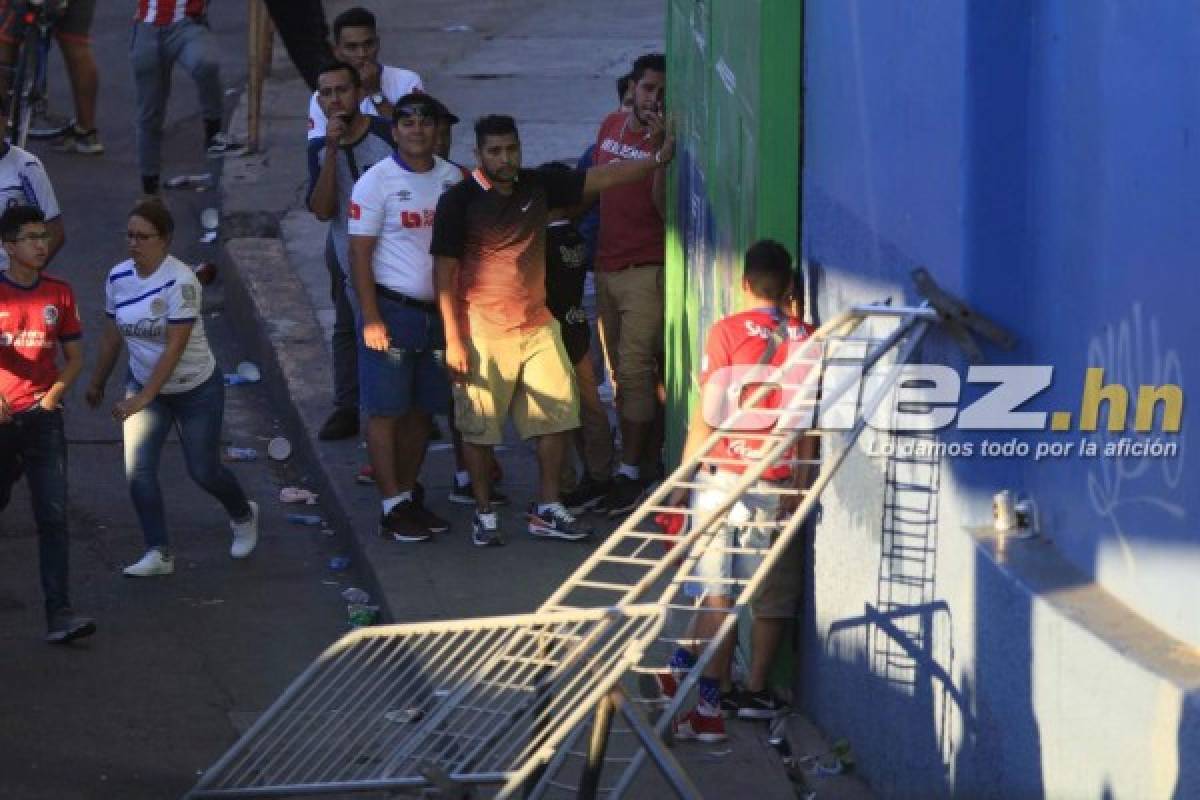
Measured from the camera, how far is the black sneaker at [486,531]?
9.49 m

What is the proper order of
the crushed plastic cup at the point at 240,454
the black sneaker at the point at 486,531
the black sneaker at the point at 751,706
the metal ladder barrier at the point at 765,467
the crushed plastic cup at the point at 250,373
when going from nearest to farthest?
1. the metal ladder barrier at the point at 765,467
2. the black sneaker at the point at 751,706
3. the black sneaker at the point at 486,531
4. the crushed plastic cup at the point at 240,454
5. the crushed plastic cup at the point at 250,373

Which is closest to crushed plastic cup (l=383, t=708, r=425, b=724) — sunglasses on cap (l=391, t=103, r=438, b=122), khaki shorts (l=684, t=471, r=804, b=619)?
khaki shorts (l=684, t=471, r=804, b=619)

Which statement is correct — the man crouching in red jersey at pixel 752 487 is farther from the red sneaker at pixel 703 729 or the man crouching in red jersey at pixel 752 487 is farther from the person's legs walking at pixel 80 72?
the person's legs walking at pixel 80 72

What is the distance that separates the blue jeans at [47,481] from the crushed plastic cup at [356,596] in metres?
1.23

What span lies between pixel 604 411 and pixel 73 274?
15.9 feet

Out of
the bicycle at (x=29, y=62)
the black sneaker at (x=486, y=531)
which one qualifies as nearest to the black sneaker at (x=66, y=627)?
the black sneaker at (x=486, y=531)

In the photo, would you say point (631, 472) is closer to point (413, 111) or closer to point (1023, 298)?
point (413, 111)

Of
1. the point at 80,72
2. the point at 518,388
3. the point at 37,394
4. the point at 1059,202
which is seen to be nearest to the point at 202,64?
the point at 80,72

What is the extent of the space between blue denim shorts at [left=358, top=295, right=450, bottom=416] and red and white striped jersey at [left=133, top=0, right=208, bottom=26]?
226 inches

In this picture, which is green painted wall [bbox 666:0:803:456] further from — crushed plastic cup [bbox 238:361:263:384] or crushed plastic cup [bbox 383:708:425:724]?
crushed plastic cup [bbox 238:361:263:384]

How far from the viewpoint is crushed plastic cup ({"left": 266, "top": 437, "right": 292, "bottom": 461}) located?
11266mm

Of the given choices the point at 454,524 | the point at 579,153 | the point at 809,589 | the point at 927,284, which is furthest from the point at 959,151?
the point at 579,153

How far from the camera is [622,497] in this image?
9.98 metres

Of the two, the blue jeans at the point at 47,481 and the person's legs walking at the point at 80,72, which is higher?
the person's legs walking at the point at 80,72
